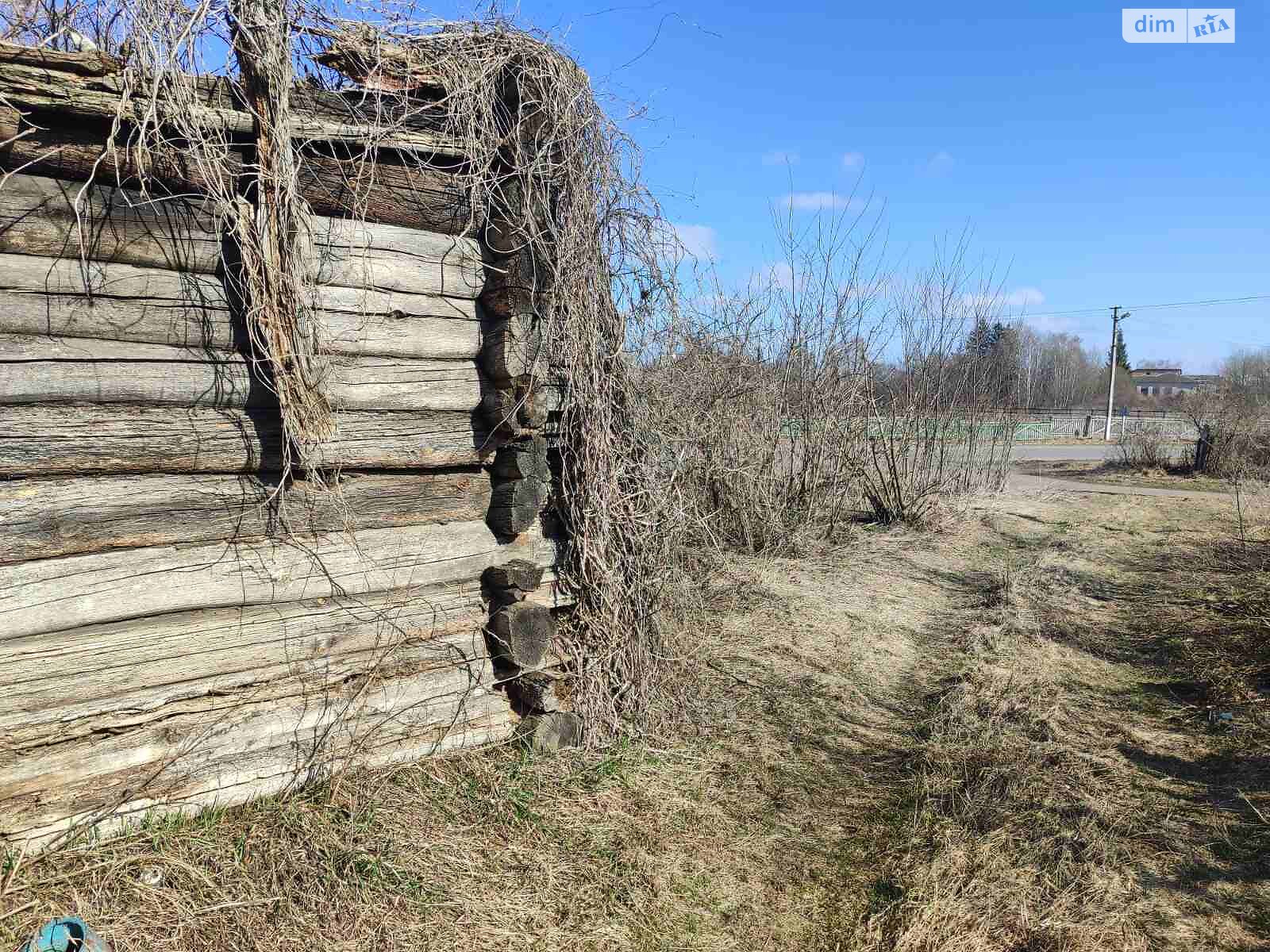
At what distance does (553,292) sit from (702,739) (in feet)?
8.05

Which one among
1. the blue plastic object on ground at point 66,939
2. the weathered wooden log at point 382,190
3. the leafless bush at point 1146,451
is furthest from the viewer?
the leafless bush at point 1146,451

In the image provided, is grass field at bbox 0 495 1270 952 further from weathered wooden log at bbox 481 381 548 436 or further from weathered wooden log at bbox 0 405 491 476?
weathered wooden log at bbox 481 381 548 436

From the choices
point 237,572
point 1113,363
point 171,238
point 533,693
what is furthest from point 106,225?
point 1113,363

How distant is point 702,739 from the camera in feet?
14.1

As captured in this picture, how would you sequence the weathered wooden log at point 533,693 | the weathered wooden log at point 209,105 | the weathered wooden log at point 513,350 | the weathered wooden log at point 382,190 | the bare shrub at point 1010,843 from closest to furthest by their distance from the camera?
the weathered wooden log at point 209,105 < the bare shrub at point 1010,843 < the weathered wooden log at point 382,190 < the weathered wooden log at point 513,350 < the weathered wooden log at point 533,693

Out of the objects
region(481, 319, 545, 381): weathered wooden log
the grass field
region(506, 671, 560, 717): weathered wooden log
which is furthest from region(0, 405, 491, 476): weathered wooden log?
the grass field

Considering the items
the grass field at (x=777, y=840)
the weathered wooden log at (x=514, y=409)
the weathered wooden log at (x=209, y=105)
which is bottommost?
the grass field at (x=777, y=840)

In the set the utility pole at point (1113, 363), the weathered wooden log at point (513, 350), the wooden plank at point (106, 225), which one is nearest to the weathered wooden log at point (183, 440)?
the weathered wooden log at point (513, 350)

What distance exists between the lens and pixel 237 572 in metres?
2.97

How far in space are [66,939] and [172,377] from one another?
1.73 meters

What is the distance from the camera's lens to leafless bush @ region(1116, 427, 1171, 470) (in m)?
18.2

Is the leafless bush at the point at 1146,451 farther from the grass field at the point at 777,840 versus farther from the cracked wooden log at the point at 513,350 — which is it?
the cracked wooden log at the point at 513,350

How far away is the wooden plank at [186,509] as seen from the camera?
260 centimetres

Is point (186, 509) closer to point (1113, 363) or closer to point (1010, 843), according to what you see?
point (1010, 843)
